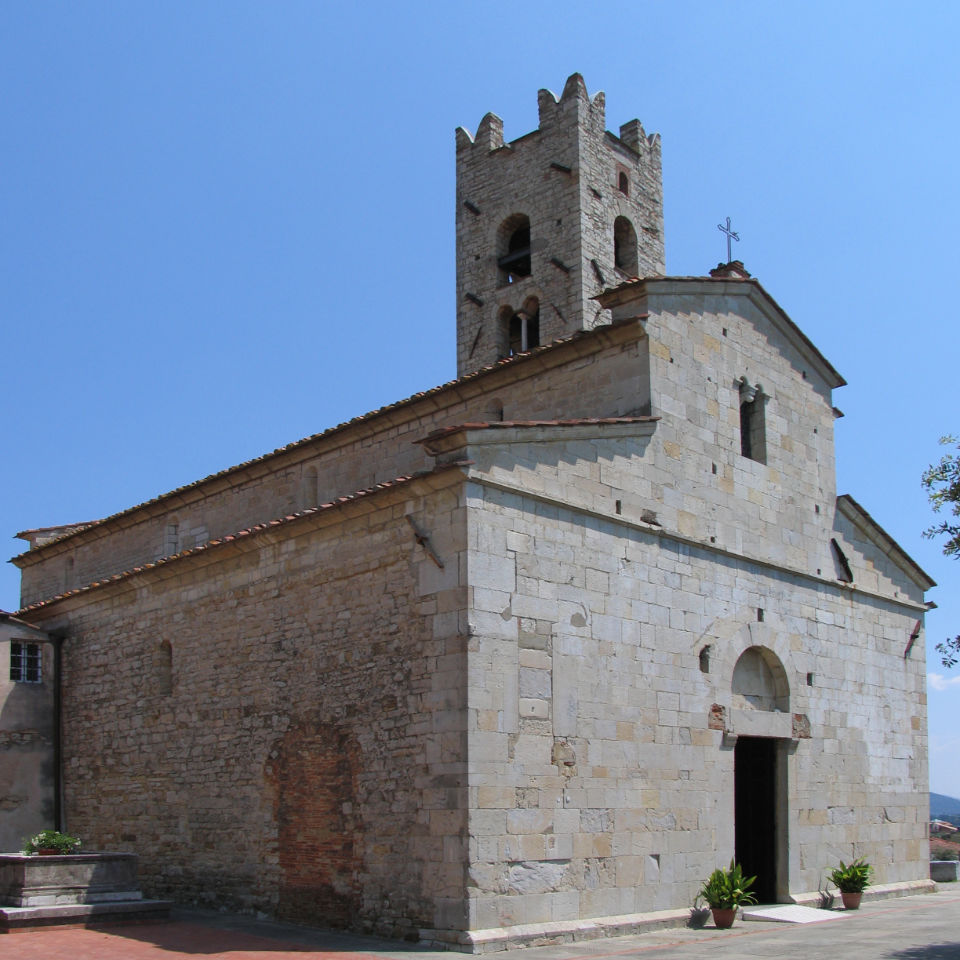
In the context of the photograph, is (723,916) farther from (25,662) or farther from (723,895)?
(25,662)

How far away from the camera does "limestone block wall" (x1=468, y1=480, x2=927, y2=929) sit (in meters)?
12.5

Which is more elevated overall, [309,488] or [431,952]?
[309,488]

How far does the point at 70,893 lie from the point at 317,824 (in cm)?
339

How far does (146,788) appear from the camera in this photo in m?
17.5

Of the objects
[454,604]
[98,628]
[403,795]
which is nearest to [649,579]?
[454,604]

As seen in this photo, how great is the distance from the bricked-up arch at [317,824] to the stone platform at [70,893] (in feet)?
6.23

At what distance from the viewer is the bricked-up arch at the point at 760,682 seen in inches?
643

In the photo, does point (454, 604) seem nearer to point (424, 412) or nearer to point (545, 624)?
point (545, 624)

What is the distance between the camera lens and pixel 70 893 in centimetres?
1450

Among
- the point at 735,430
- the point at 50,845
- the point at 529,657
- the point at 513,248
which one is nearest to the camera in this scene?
the point at 529,657

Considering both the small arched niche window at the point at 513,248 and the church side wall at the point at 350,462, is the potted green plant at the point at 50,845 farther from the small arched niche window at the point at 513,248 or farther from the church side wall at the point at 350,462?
the small arched niche window at the point at 513,248

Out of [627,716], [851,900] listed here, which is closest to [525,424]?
[627,716]

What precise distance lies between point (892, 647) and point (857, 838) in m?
3.53

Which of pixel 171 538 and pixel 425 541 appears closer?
pixel 425 541
